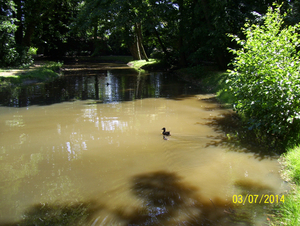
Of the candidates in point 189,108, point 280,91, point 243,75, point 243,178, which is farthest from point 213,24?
point 243,178

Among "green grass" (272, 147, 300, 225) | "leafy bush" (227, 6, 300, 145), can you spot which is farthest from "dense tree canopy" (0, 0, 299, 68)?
"green grass" (272, 147, 300, 225)

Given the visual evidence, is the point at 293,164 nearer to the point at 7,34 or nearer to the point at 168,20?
the point at 168,20

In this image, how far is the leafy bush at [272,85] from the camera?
19.1ft

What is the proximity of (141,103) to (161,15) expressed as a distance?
13.0 m

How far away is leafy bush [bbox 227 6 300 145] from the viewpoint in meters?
5.81

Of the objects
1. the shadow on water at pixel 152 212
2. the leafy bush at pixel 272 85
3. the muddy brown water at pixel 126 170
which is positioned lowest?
the shadow on water at pixel 152 212

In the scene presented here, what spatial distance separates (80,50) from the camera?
→ 4834 cm

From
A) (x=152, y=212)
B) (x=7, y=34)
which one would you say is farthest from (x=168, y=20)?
(x=152, y=212)

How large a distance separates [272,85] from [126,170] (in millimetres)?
3969

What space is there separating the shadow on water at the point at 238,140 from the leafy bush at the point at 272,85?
35 centimetres

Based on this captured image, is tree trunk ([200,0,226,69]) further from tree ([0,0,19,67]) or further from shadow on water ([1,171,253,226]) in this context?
tree ([0,0,19,67])
